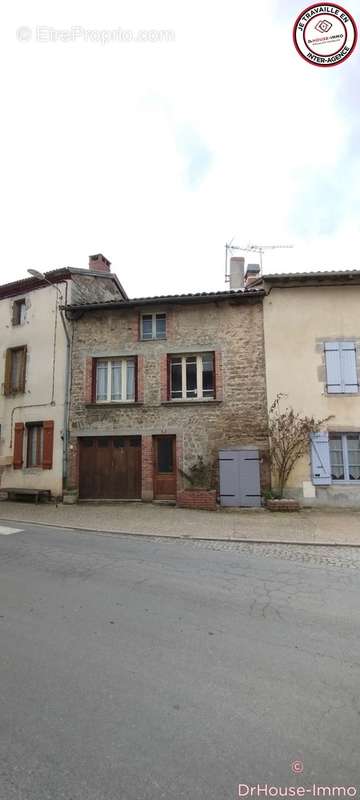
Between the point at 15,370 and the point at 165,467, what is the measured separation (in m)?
6.81

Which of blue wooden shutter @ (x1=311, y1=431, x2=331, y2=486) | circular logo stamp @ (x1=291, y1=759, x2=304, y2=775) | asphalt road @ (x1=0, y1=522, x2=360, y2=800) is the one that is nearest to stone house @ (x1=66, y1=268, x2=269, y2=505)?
blue wooden shutter @ (x1=311, y1=431, x2=331, y2=486)

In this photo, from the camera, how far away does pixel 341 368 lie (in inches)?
470

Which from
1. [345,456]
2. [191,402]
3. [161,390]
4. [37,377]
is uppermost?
[37,377]

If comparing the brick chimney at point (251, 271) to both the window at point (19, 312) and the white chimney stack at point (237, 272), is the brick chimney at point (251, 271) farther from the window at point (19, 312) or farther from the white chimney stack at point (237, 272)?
the window at point (19, 312)

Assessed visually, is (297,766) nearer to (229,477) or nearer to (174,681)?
(174,681)

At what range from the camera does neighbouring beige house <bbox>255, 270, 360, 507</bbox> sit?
1159 centimetres

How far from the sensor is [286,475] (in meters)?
11.7

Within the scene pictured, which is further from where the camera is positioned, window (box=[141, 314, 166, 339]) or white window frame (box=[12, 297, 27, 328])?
white window frame (box=[12, 297, 27, 328])

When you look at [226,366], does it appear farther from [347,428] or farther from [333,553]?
[333,553]

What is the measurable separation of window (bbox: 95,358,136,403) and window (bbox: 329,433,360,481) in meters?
6.36

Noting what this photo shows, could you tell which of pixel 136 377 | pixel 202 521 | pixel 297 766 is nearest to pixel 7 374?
pixel 136 377

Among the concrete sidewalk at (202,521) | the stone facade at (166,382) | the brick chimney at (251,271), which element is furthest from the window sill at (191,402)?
the brick chimney at (251,271)

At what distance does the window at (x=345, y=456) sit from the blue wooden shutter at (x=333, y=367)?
4.50 ft

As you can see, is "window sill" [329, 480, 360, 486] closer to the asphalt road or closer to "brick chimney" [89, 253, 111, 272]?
the asphalt road
